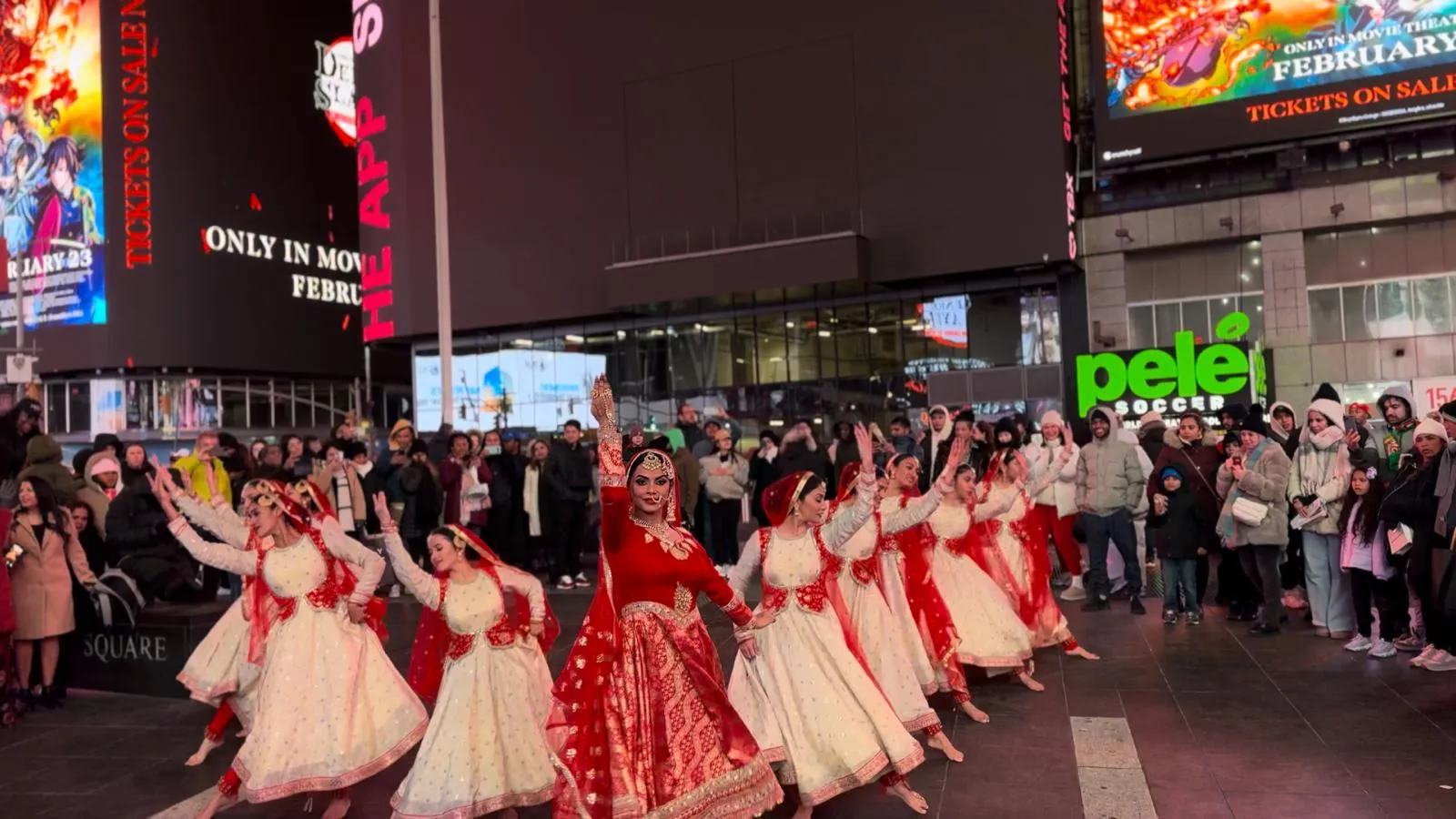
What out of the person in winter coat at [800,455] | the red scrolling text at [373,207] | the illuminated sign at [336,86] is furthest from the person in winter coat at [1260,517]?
the illuminated sign at [336,86]

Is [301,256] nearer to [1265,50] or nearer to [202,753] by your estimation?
[1265,50]

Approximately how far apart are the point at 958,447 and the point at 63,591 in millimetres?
6427

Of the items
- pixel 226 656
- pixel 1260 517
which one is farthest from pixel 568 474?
pixel 1260 517

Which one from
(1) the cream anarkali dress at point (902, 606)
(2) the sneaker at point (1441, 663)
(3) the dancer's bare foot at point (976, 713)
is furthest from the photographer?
(2) the sneaker at point (1441, 663)

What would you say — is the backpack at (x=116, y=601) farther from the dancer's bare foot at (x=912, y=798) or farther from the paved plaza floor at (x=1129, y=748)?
the dancer's bare foot at (x=912, y=798)

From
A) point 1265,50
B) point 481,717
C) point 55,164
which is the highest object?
point 55,164

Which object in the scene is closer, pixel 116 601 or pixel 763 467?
pixel 116 601

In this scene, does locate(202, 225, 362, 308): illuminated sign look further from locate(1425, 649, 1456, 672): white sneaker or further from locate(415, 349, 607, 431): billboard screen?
locate(1425, 649, 1456, 672): white sneaker

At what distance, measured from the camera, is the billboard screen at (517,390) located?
2478 cm

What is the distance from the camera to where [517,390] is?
2530cm

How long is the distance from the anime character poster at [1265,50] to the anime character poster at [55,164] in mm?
29297

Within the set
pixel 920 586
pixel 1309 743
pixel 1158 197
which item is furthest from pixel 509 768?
pixel 1158 197

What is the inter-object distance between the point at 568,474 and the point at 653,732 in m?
8.85

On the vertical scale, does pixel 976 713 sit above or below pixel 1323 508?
below
